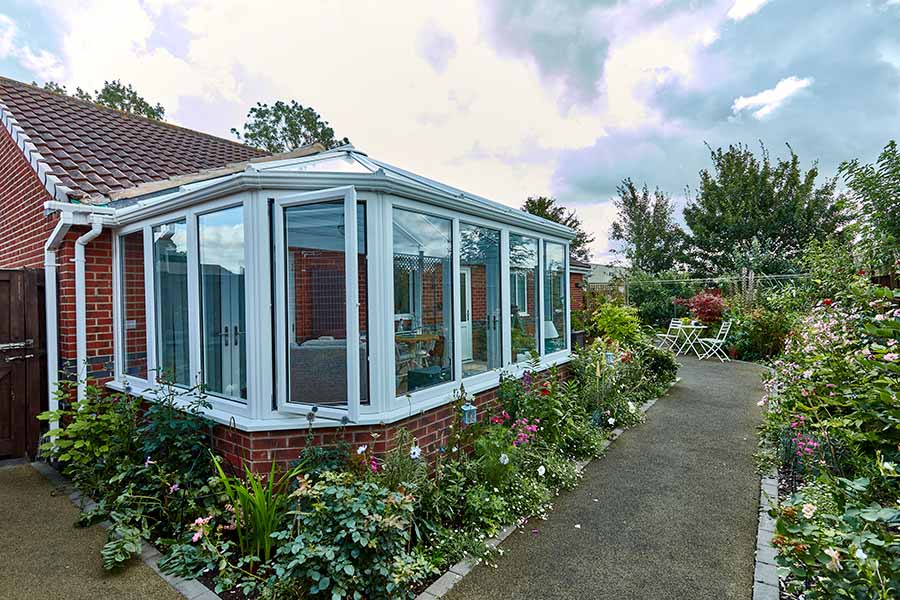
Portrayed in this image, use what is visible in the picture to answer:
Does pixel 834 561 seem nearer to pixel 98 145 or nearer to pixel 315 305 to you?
pixel 315 305

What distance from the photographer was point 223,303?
383 centimetres

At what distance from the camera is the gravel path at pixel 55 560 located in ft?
9.23

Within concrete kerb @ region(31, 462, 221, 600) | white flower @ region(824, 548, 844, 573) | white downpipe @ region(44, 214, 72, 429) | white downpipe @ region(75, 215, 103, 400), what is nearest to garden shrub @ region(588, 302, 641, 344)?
white flower @ region(824, 548, 844, 573)

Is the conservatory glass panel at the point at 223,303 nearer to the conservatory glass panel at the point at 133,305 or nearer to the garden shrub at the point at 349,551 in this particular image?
the conservatory glass panel at the point at 133,305

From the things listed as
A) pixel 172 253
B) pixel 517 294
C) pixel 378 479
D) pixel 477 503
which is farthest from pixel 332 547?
pixel 517 294

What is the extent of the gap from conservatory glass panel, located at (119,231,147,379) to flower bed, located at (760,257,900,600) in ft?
17.2

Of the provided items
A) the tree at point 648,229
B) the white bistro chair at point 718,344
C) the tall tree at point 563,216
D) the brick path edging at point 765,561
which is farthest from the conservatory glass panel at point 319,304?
the tree at point 648,229

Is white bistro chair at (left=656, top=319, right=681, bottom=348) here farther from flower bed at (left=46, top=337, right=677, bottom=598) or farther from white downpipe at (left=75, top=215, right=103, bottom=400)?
white downpipe at (left=75, top=215, right=103, bottom=400)

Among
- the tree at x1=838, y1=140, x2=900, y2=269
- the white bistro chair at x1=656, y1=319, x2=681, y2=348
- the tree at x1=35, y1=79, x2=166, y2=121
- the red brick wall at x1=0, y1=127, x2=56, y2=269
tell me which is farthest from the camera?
the tree at x1=35, y1=79, x2=166, y2=121

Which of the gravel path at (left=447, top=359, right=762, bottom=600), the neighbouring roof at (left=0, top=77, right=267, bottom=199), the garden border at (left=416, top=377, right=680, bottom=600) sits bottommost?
the gravel path at (left=447, top=359, right=762, bottom=600)

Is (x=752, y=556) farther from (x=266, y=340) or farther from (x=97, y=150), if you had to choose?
(x=97, y=150)

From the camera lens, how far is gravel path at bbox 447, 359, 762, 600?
2.86 metres

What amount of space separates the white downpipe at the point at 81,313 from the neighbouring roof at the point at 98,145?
51 centimetres

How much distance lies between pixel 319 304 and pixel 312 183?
2.97 feet
